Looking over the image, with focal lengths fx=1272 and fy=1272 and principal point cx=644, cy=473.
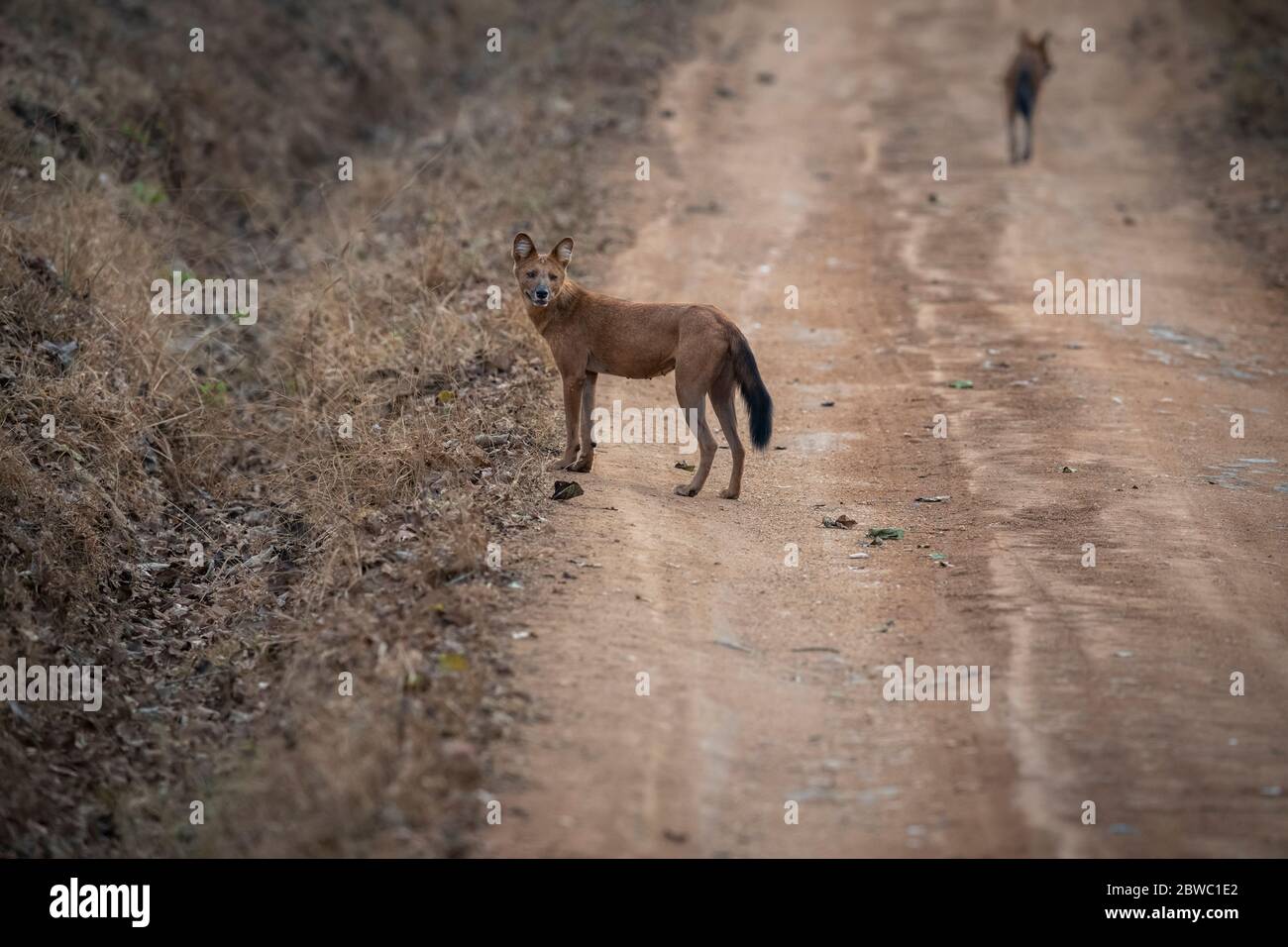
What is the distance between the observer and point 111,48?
16.7 m

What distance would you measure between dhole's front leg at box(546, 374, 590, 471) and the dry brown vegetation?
0.31m

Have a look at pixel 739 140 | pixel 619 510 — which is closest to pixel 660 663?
pixel 619 510

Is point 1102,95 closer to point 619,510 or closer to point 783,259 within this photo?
point 783,259

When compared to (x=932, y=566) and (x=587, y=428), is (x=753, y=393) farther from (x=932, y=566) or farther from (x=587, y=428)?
(x=932, y=566)

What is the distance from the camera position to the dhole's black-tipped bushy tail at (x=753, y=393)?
8039mm

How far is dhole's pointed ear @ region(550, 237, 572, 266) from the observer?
8.38 m

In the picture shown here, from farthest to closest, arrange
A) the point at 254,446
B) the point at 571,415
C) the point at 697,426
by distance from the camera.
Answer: the point at 254,446
the point at 571,415
the point at 697,426

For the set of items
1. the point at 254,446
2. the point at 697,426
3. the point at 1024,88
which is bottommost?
the point at 697,426

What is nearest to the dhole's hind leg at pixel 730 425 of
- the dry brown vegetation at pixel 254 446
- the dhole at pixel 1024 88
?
the dry brown vegetation at pixel 254 446

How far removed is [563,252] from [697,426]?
1.48 m

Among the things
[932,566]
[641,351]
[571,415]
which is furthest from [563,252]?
[932,566]

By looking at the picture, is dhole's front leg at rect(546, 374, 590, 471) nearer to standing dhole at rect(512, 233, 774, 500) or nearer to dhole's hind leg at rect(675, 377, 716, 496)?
standing dhole at rect(512, 233, 774, 500)

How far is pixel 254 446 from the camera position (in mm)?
10445

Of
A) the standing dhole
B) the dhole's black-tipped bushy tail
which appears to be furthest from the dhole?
the dhole's black-tipped bushy tail
